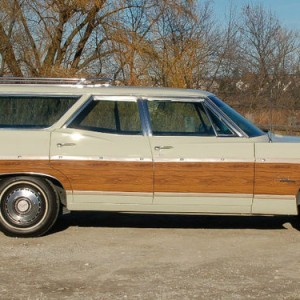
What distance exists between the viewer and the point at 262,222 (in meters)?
7.48

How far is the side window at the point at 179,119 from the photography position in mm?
6609

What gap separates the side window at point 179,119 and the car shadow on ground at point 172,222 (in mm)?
1300

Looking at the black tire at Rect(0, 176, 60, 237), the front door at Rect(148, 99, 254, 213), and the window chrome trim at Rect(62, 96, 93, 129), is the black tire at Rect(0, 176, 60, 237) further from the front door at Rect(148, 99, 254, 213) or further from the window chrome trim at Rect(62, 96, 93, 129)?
the front door at Rect(148, 99, 254, 213)

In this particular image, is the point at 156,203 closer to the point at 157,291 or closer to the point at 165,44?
the point at 157,291

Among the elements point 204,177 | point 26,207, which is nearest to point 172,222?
point 204,177

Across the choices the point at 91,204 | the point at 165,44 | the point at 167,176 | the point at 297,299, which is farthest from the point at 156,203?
the point at 165,44

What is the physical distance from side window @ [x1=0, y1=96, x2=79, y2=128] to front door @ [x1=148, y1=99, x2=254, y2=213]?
3.74 ft

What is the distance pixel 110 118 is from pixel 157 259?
1833 millimetres

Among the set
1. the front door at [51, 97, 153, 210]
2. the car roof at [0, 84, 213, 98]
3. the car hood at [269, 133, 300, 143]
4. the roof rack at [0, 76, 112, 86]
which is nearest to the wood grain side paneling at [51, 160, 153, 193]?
the front door at [51, 97, 153, 210]

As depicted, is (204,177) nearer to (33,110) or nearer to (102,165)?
(102,165)

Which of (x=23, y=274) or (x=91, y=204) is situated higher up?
(x=91, y=204)

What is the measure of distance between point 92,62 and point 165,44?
2468 mm

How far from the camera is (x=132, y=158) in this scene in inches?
254

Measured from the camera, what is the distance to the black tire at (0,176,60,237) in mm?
6555
